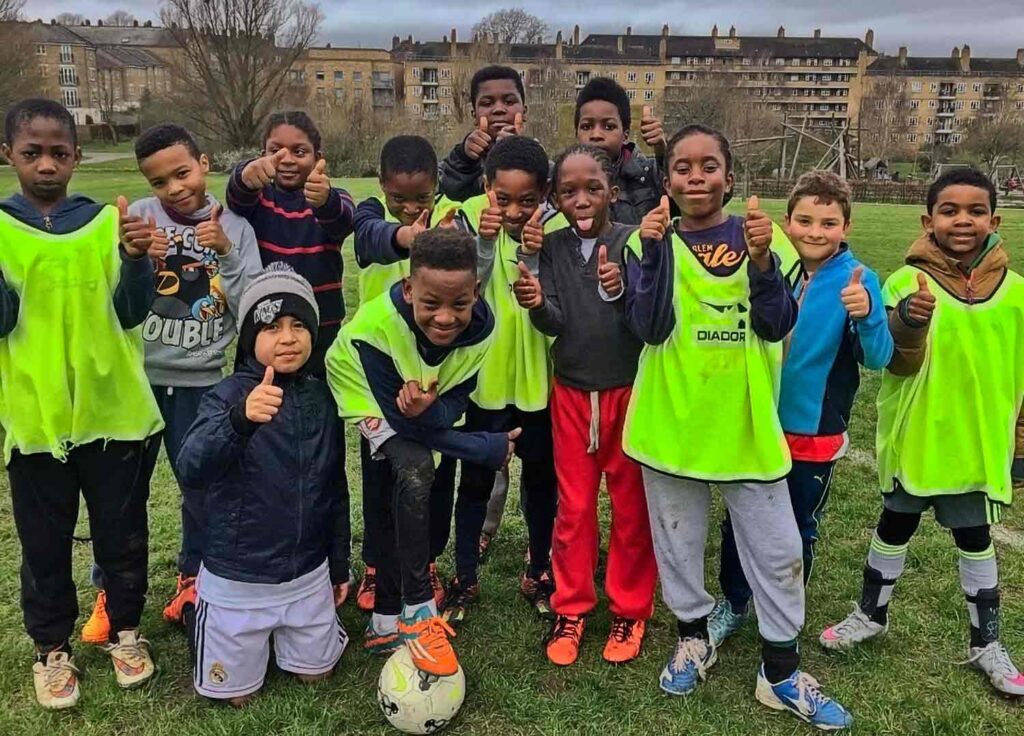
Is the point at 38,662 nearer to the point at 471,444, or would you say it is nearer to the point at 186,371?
the point at 186,371

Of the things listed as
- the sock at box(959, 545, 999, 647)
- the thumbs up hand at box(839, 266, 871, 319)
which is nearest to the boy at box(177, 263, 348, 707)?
the thumbs up hand at box(839, 266, 871, 319)

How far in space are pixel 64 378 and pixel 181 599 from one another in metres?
1.21

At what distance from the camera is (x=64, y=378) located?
296cm

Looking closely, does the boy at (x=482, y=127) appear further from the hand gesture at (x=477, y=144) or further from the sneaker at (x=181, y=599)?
the sneaker at (x=181, y=599)

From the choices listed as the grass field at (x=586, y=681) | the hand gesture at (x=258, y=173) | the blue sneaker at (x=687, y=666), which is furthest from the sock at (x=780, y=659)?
the hand gesture at (x=258, y=173)

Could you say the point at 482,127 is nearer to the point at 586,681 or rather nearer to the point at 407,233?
the point at 407,233

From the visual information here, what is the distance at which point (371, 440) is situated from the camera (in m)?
3.06

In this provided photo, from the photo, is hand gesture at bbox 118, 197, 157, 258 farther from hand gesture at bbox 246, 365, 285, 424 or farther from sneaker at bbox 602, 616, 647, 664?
sneaker at bbox 602, 616, 647, 664

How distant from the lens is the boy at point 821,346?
3049 mm

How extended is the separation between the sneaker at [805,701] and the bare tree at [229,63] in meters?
47.4

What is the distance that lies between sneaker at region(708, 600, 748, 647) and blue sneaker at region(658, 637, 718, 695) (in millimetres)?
187

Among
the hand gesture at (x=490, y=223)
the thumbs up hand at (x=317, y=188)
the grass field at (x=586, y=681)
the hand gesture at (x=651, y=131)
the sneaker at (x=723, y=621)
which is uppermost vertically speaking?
the hand gesture at (x=651, y=131)

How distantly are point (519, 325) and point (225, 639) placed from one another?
1.64 metres

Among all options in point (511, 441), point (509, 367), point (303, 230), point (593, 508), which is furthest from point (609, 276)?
point (303, 230)
